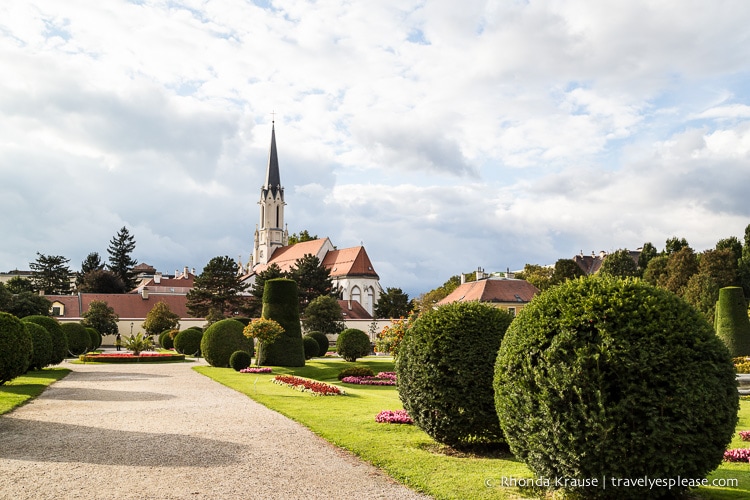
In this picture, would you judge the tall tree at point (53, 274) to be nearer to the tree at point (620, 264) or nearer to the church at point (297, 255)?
the church at point (297, 255)

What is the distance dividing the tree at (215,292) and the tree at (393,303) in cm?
1952

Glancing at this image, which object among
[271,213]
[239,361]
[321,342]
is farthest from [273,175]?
[239,361]

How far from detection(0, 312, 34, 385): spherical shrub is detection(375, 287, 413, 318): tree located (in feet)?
186

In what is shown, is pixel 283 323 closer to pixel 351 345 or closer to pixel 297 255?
pixel 351 345

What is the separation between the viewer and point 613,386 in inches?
229

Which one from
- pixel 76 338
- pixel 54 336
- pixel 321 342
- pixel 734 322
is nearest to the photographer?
pixel 54 336

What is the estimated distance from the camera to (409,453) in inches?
345

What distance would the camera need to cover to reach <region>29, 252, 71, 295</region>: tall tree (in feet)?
286

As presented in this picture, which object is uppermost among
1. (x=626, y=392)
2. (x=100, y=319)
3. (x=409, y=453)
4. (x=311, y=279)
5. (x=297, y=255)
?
(x=297, y=255)

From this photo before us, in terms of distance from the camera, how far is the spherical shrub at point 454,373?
27.8ft

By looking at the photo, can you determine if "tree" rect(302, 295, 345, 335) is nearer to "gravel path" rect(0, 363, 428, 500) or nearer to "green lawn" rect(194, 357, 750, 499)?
"green lawn" rect(194, 357, 750, 499)

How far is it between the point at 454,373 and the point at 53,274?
92.1 meters

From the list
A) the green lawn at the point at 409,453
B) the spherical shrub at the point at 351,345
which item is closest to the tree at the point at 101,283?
the spherical shrub at the point at 351,345

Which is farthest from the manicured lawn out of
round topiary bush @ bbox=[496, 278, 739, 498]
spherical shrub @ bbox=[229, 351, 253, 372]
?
round topiary bush @ bbox=[496, 278, 739, 498]
